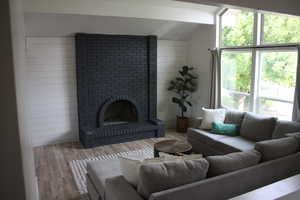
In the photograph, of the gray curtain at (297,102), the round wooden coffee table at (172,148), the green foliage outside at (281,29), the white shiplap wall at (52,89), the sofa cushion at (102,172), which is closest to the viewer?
the sofa cushion at (102,172)

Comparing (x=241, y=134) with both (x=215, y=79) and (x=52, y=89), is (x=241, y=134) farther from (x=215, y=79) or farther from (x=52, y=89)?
(x=52, y=89)

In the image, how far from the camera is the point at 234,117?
14.7ft

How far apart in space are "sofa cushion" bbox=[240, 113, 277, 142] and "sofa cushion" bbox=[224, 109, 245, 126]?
113 mm

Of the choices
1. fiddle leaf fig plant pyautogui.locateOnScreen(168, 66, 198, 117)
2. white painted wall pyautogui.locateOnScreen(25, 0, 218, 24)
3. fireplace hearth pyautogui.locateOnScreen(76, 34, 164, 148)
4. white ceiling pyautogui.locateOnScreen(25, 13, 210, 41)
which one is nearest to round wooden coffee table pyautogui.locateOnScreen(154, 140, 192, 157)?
fireplace hearth pyautogui.locateOnScreen(76, 34, 164, 148)

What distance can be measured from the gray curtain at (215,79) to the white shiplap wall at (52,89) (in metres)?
2.90

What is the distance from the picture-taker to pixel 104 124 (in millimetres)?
5570

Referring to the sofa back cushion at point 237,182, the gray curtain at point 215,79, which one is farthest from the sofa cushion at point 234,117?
the sofa back cushion at point 237,182

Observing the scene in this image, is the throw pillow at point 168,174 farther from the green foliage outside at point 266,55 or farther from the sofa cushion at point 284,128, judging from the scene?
the green foliage outside at point 266,55

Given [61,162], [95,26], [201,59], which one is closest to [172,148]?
[61,162]

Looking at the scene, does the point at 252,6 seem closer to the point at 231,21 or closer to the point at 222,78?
the point at 231,21

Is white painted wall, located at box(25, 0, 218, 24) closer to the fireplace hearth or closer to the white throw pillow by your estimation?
the fireplace hearth

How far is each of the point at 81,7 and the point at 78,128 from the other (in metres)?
2.47

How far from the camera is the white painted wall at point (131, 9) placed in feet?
13.0

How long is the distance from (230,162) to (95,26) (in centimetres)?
368
